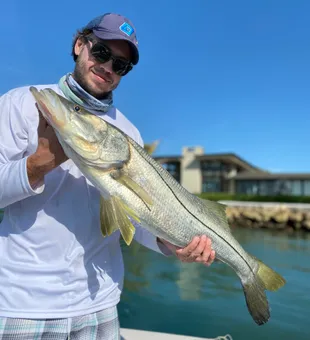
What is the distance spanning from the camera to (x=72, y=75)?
2361mm

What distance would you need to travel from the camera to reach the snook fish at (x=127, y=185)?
1.96 metres

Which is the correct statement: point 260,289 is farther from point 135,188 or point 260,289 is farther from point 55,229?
point 55,229

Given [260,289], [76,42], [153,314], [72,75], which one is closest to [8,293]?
[72,75]

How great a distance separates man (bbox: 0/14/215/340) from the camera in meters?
1.86

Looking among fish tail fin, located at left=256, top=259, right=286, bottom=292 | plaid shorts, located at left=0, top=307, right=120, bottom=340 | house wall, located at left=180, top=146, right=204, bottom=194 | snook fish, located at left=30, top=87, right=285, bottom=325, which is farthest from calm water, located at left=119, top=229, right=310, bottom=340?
house wall, located at left=180, top=146, right=204, bottom=194

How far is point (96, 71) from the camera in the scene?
91.5 inches

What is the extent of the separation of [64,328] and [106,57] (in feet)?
5.89

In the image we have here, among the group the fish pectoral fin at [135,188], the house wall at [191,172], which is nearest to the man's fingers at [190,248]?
the fish pectoral fin at [135,188]

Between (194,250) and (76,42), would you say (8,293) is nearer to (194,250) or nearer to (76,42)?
(194,250)

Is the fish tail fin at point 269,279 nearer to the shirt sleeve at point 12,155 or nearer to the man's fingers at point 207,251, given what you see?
the man's fingers at point 207,251

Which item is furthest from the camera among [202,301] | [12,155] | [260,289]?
[202,301]

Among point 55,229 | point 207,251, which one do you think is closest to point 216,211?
point 207,251

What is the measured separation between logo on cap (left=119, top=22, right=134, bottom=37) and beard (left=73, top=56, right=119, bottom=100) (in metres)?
0.37

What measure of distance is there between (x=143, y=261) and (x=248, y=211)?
17683 millimetres
